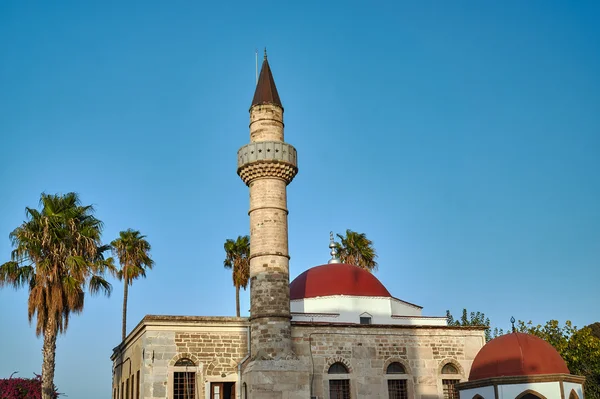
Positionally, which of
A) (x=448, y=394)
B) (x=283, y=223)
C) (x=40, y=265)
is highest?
(x=283, y=223)

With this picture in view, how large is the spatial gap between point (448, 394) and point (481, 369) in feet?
10.1

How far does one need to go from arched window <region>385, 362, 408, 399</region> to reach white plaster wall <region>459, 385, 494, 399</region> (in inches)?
84.4

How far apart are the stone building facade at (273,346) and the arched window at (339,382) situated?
0.11ft

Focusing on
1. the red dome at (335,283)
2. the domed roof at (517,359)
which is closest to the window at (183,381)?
the red dome at (335,283)

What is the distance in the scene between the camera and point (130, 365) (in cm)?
2308

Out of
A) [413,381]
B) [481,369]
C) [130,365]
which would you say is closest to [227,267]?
[130,365]

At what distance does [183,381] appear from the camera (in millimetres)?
20219

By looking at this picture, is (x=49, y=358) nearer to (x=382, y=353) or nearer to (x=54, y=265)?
(x=54, y=265)

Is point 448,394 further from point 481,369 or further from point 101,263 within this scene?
point 101,263

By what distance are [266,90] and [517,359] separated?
11.7m

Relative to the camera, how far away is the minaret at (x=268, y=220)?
792 inches

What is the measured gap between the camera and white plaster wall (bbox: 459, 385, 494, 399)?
19531mm

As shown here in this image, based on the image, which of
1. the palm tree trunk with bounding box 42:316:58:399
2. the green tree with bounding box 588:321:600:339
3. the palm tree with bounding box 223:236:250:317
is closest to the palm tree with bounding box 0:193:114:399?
the palm tree trunk with bounding box 42:316:58:399

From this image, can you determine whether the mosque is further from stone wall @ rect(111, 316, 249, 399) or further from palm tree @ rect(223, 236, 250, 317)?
palm tree @ rect(223, 236, 250, 317)
